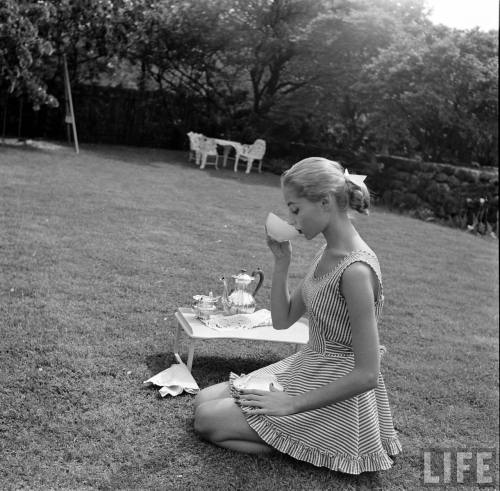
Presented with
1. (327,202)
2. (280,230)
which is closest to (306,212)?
(327,202)

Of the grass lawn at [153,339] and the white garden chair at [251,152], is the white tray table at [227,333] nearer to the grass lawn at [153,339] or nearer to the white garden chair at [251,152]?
the grass lawn at [153,339]

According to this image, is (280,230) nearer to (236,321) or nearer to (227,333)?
(227,333)

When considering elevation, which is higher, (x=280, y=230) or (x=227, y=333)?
(x=280, y=230)

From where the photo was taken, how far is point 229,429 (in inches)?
130

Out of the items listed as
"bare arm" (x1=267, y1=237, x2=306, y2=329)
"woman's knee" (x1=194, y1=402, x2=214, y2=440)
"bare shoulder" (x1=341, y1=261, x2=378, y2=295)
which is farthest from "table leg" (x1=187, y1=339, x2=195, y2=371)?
"bare shoulder" (x1=341, y1=261, x2=378, y2=295)

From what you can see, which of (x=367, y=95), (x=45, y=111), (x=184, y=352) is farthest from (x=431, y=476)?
(x=45, y=111)

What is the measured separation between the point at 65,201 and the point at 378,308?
683cm

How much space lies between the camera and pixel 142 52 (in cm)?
1884

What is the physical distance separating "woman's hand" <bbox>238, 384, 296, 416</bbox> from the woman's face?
792mm

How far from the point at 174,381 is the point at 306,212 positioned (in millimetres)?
1563

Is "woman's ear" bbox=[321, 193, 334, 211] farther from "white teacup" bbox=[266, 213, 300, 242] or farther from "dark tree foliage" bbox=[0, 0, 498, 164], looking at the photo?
"dark tree foliage" bbox=[0, 0, 498, 164]

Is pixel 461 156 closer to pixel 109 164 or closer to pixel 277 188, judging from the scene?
pixel 277 188

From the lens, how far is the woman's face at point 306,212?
2.96 m

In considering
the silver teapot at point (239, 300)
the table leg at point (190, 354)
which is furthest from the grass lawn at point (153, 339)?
the silver teapot at point (239, 300)
